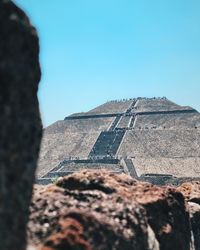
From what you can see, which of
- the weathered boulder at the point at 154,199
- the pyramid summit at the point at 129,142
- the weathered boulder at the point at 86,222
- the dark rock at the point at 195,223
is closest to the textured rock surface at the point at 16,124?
the weathered boulder at the point at 86,222

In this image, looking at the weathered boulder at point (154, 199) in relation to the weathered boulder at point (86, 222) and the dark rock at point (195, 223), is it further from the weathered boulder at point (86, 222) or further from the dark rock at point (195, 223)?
the dark rock at point (195, 223)

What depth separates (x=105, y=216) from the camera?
5.38 m

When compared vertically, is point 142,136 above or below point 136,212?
above

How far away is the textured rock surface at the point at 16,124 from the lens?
3604 millimetres

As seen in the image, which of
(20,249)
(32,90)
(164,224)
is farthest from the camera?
(164,224)

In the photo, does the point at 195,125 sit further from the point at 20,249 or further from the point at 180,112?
the point at 20,249

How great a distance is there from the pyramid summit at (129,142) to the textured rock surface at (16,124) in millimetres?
63919

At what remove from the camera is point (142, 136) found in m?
97.4

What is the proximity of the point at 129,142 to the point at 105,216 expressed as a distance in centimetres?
8819

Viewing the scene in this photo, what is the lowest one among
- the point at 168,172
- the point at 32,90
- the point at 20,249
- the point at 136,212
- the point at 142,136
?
the point at 20,249

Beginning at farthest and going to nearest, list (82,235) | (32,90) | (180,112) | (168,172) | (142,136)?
(180,112)
(142,136)
(168,172)
(82,235)
(32,90)

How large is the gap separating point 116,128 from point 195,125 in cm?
1577

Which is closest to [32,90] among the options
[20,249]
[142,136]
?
[20,249]

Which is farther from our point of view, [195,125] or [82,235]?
[195,125]
